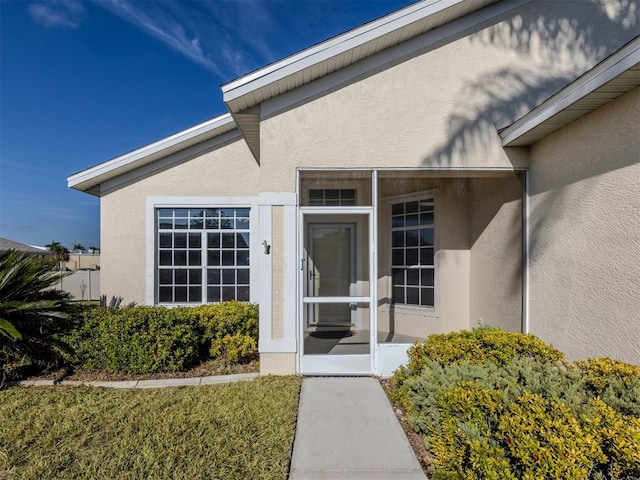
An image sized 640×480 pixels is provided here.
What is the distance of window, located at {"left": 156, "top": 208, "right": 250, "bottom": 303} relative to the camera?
821 cm

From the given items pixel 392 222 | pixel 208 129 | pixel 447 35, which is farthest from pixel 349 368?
pixel 208 129

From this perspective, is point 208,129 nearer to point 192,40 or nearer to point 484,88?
point 192,40

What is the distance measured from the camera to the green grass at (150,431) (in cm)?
295

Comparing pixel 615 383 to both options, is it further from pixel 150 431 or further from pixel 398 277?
pixel 150 431

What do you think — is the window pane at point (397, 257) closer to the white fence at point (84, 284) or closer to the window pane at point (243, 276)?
the window pane at point (243, 276)

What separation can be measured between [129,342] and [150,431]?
2031 mm

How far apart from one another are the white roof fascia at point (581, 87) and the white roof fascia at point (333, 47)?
198cm

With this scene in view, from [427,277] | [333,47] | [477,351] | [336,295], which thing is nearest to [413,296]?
[427,277]

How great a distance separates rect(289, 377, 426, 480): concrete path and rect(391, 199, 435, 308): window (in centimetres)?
203

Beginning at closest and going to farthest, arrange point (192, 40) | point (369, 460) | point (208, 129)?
point (369, 460) < point (208, 129) < point (192, 40)

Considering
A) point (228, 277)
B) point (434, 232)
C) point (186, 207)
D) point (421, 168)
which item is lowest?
point (228, 277)

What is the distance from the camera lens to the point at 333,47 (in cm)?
468

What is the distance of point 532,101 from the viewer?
200 inches

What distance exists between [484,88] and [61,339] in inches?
302
